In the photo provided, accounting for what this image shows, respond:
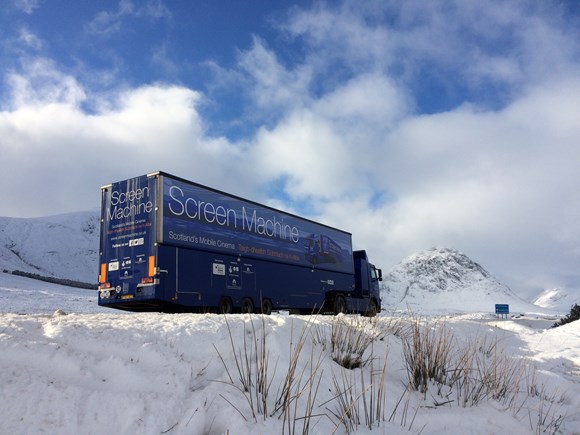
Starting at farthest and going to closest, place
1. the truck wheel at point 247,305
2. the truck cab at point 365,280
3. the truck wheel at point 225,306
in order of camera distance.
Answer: the truck cab at point 365,280, the truck wheel at point 247,305, the truck wheel at point 225,306

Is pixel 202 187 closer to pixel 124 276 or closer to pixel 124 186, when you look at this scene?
pixel 124 186

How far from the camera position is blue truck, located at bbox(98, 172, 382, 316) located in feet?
38.9

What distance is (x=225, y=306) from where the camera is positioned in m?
13.5

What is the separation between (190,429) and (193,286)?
945cm

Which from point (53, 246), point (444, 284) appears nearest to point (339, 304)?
point (53, 246)

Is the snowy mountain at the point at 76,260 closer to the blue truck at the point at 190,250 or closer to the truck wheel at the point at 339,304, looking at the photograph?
the truck wheel at the point at 339,304

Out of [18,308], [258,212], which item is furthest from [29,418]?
[18,308]

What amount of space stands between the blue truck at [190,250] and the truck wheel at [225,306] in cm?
3

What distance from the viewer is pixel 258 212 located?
15.5 m

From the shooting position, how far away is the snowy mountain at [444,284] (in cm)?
12216

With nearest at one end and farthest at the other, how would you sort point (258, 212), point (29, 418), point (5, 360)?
point (29, 418)
point (5, 360)
point (258, 212)

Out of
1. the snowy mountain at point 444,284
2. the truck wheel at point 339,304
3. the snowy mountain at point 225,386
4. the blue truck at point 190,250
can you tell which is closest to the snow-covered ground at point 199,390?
the snowy mountain at point 225,386

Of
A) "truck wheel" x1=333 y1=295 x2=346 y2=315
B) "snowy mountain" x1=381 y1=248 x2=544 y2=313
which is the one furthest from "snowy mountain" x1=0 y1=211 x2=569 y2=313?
"truck wheel" x1=333 y1=295 x2=346 y2=315

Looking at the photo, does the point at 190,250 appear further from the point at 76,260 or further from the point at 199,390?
the point at 76,260
